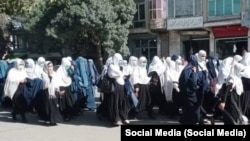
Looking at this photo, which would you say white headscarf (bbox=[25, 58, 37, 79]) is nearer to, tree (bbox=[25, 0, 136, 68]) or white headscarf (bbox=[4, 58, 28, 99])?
white headscarf (bbox=[4, 58, 28, 99])

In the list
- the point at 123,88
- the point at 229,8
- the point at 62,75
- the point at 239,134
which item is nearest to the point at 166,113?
the point at 123,88

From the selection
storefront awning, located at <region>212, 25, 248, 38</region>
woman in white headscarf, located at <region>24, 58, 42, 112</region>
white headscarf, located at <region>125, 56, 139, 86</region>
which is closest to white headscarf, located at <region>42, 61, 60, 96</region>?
woman in white headscarf, located at <region>24, 58, 42, 112</region>

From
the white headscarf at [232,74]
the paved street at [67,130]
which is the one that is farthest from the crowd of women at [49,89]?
the white headscarf at [232,74]

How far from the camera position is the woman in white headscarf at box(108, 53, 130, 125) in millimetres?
9797

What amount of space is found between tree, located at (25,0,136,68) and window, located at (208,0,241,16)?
16.8ft

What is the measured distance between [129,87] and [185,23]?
772 inches

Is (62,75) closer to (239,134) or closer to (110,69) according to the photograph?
(110,69)

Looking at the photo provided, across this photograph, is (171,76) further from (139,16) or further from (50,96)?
(139,16)

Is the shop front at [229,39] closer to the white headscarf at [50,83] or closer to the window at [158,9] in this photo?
the window at [158,9]

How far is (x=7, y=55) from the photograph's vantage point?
3562 cm

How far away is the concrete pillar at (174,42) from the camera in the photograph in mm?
30328

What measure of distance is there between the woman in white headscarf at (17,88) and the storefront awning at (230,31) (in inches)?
737

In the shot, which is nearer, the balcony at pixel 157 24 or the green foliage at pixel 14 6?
the green foliage at pixel 14 6

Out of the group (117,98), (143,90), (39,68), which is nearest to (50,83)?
(117,98)
